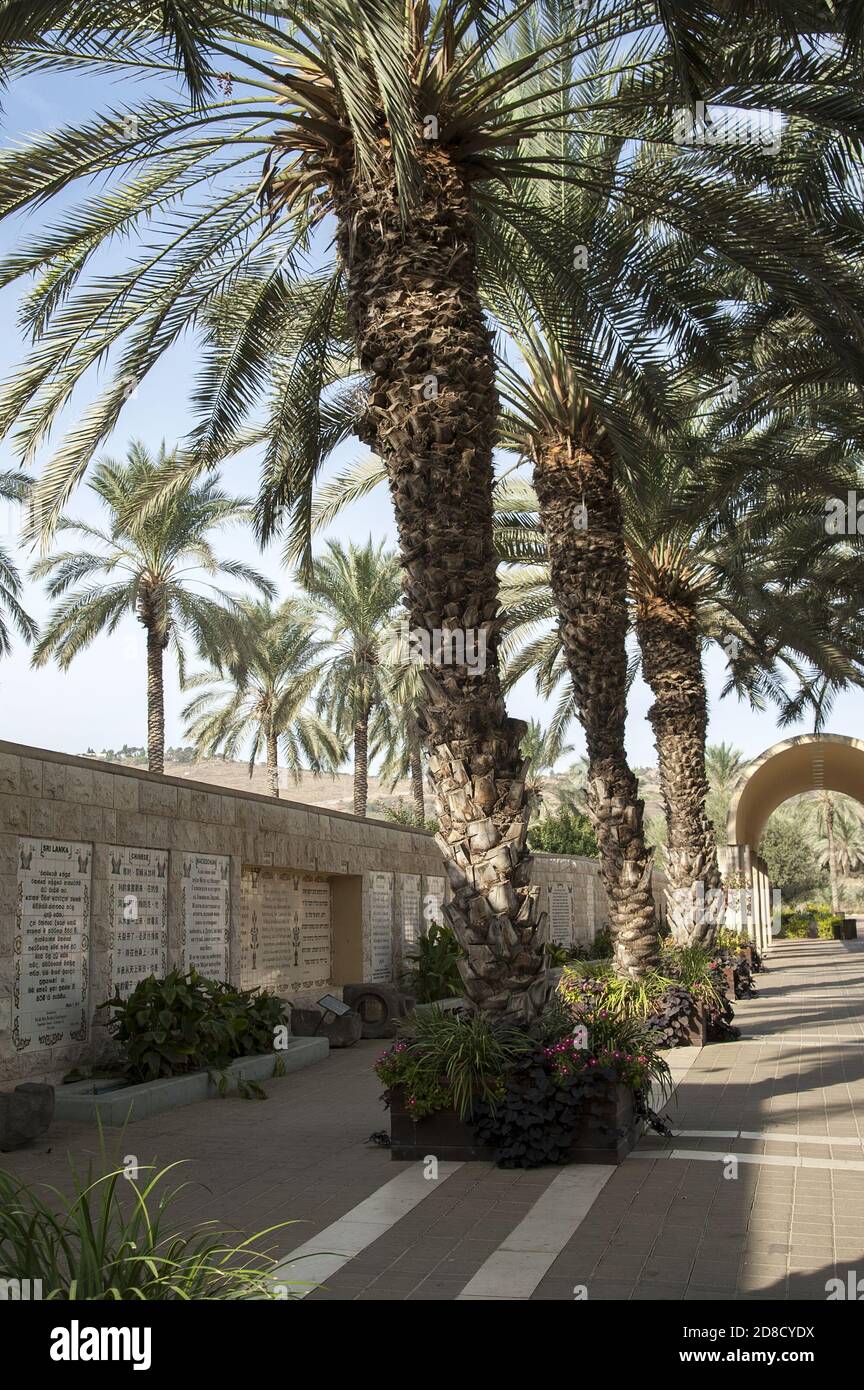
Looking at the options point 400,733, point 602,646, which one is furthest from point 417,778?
point 602,646

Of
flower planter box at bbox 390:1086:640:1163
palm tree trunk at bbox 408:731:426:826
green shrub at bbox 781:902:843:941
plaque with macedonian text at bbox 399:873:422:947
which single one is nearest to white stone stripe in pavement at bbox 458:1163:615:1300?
flower planter box at bbox 390:1086:640:1163

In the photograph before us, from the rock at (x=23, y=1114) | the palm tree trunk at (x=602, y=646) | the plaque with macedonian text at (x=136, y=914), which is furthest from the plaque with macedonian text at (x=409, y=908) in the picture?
the rock at (x=23, y=1114)

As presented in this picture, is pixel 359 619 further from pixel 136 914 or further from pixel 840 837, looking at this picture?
pixel 840 837

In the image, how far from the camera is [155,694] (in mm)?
28281

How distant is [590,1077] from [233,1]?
773 centimetres

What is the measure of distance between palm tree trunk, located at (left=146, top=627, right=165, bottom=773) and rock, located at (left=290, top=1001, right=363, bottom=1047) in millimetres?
14047

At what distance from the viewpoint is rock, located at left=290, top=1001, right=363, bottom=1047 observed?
14.8m

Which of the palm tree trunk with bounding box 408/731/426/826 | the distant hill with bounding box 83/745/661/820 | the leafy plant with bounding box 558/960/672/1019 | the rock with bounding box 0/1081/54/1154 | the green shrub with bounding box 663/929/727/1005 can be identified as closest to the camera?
the rock with bounding box 0/1081/54/1154

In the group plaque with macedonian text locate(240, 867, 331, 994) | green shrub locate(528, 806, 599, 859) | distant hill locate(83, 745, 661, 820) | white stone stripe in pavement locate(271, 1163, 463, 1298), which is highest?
distant hill locate(83, 745, 661, 820)

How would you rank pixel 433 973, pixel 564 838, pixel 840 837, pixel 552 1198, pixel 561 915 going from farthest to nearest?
pixel 840 837, pixel 564 838, pixel 561 915, pixel 433 973, pixel 552 1198

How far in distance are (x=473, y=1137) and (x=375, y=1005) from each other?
8255mm

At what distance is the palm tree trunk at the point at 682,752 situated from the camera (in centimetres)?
1905

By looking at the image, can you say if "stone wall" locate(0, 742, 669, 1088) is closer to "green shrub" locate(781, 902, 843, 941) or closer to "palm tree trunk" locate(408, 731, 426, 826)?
"palm tree trunk" locate(408, 731, 426, 826)
